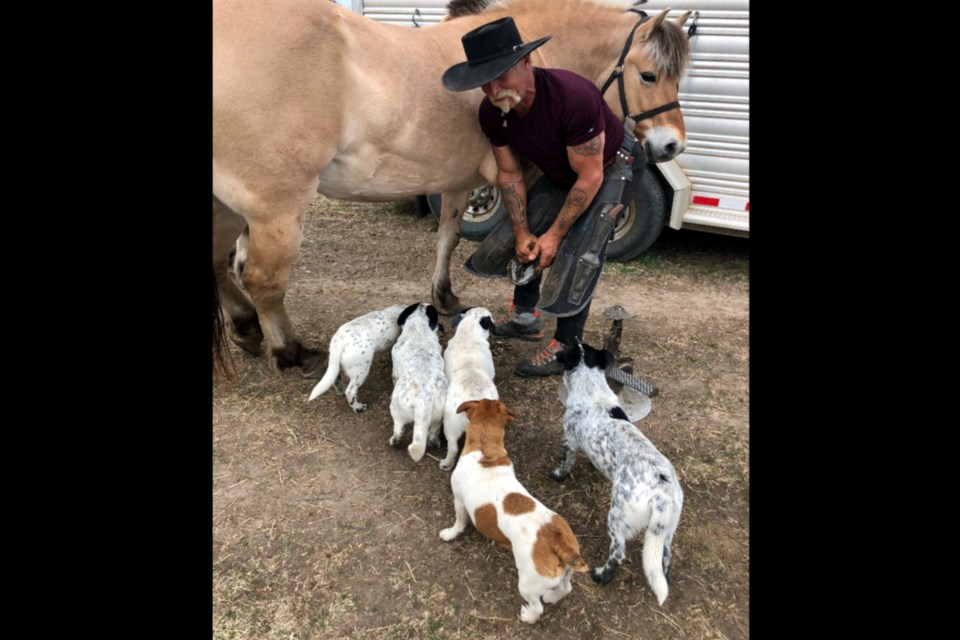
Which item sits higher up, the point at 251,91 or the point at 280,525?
the point at 251,91

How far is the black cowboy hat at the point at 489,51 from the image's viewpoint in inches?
127

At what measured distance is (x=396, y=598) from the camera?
8.51ft

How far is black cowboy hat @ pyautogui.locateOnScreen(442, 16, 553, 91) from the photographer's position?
3221 mm

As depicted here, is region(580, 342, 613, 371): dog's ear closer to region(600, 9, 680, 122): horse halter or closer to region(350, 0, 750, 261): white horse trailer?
region(600, 9, 680, 122): horse halter

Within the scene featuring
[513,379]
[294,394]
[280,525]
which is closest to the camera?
[280,525]

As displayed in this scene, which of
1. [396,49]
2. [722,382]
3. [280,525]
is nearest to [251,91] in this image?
[396,49]

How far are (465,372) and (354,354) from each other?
789mm

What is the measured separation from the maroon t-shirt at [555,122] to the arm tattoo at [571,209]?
286mm

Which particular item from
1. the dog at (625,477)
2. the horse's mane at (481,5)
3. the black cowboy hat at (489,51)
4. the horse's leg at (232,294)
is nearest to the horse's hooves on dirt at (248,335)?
Answer: the horse's leg at (232,294)

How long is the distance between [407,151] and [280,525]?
2.28 meters

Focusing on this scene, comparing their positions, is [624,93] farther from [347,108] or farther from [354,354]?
[354,354]

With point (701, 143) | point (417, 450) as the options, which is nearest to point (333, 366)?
point (417, 450)

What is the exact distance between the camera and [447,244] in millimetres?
5062

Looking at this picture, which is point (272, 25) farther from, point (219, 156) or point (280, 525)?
point (280, 525)
